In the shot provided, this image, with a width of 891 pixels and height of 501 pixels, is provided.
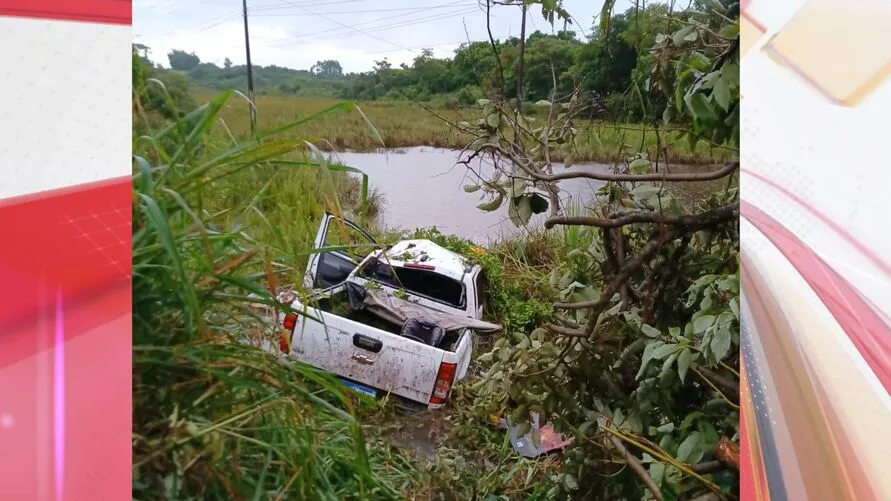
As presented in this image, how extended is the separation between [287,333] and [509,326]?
1.15 meters

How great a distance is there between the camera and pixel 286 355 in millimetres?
1156

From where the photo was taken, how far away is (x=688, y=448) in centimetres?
129

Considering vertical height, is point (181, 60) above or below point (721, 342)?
above

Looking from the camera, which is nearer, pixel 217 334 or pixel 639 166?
pixel 217 334

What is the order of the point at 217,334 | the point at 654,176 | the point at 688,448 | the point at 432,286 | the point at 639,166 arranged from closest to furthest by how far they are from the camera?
1. the point at 217,334
2. the point at 688,448
3. the point at 654,176
4. the point at 639,166
5. the point at 432,286

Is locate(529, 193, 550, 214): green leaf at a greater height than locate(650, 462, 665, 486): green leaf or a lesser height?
greater

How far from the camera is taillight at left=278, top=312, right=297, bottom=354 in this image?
116cm

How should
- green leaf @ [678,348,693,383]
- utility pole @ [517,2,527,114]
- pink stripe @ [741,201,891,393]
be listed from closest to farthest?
pink stripe @ [741,201,891,393], green leaf @ [678,348,693,383], utility pole @ [517,2,527,114]

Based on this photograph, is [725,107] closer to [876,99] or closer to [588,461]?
[876,99]

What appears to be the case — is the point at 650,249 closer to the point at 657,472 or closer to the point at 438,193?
the point at 657,472

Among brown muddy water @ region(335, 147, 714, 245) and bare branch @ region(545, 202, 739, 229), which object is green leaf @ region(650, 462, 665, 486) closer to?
bare branch @ region(545, 202, 739, 229)

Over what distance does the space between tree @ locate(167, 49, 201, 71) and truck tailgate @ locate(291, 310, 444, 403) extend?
52cm

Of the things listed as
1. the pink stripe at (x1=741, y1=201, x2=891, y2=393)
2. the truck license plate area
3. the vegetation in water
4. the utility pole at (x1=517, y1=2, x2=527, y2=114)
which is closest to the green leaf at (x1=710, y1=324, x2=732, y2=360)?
the vegetation in water

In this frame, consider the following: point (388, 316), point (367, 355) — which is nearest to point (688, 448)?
point (367, 355)
